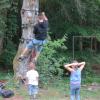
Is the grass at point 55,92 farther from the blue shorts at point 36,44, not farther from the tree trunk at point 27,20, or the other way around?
the blue shorts at point 36,44

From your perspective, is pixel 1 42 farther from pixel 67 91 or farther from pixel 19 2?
pixel 67 91

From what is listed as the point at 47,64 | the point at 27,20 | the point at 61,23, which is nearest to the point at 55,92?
the point at 47,64

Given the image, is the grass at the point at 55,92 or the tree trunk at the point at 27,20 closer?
the grass at the point at 55,92

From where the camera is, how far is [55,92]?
19953 millimetres

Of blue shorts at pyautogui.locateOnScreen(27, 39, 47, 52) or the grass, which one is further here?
the grass

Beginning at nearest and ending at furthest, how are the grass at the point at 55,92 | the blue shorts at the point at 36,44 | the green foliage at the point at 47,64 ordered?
1. the blue shorts at the point at 36,44
2. the grass at the point at 55,92
3. the green foliage at the point at 47,64

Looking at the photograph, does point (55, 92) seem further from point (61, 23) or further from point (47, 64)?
point (61, 23)

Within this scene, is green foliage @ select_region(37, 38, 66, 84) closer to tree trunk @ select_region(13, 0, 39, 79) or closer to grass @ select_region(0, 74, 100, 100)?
grass @ select_region(0, 74, 100, 100)

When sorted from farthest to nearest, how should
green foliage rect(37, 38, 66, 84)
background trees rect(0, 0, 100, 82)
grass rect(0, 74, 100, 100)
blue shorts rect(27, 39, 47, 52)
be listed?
background trees rect(0, 0, 100, 82) → green foliage rect(37, 38, 66, 84) → grass rect(0, 74, 100, 100) → blue shorts rect(27, 39, 47, 52)

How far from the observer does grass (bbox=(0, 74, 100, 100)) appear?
1883 centimetres

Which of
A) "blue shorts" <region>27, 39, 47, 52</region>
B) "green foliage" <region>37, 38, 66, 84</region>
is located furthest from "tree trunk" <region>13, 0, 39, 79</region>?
"blue shorts" <region>27, 39, 47, 52</region>

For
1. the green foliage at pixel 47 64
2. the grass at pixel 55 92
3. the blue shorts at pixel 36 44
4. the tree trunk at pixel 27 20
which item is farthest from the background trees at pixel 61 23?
the blue shorts at pixel 36 44

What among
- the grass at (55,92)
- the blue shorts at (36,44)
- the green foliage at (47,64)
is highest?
the blue shorts at (36,44)

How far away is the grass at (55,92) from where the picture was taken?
1883 centimetres
